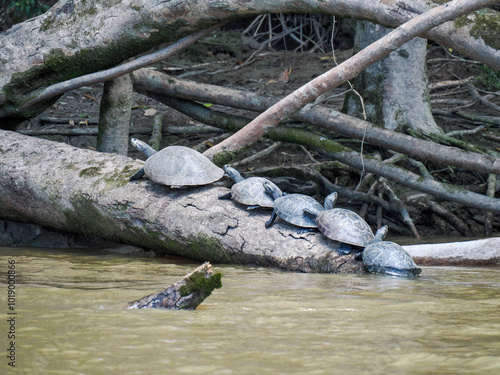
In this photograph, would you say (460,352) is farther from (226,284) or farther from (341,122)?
(341,122)

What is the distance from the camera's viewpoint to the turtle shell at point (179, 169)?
443 centimetres

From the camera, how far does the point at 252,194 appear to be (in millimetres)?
4293

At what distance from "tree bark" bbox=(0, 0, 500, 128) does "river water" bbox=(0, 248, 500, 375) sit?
9.36 ft

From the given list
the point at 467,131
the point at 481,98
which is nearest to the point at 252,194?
the point at 467,131

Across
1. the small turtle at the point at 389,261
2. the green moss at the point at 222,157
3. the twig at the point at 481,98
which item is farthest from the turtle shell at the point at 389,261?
the twig at the point at 481,98

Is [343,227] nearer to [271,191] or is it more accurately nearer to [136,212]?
[271,191]

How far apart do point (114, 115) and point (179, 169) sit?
2161mm

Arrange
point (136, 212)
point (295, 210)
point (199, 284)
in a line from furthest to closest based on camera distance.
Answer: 1. point (136, 212)
2. point (295, 210)
3. point (199, 284)

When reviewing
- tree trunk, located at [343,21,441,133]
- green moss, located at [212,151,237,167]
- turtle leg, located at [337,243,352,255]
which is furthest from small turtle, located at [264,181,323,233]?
tree trunk, located at [343,21,441,133]

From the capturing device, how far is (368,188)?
6727 mm

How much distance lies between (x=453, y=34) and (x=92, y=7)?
3.59 m

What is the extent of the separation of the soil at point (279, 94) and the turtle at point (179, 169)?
199 cm

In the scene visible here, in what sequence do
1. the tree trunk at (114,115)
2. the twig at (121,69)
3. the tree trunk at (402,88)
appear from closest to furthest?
the twig at (121,69), the tree trunk at (114,115), the tree trunk at (402,88)

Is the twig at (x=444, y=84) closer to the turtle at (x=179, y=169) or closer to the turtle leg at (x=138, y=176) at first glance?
the turtle at (x=179, y=169)
